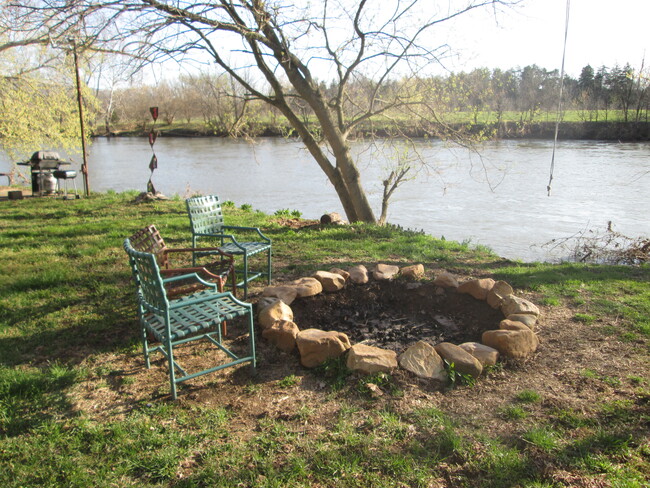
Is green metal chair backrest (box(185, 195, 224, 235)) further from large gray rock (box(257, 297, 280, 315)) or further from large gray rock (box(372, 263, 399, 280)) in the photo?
large gray rock (box(372, 263, 399, 280))

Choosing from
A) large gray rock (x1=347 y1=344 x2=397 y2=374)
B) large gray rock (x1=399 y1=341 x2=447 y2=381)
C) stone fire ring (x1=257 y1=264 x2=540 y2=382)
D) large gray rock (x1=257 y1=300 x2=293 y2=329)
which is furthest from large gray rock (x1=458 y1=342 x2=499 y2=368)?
large gray rock (x1=257 y1=300 x2=293 y2=329)

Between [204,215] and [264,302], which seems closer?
[264,302]

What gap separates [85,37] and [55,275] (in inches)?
138

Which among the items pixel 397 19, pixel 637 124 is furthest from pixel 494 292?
pixel 637 124

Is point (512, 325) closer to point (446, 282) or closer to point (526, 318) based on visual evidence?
point (526, 318)

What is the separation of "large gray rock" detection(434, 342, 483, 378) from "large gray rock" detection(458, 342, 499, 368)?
9 centimetres

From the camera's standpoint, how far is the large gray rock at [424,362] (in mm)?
3322

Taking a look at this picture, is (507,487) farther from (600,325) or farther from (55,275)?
(55,275)

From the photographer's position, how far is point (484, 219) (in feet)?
41.0

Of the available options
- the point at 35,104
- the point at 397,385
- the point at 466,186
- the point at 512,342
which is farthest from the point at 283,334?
the point at 466,186

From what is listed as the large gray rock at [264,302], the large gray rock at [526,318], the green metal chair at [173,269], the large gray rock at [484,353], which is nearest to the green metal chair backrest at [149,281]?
the green metal chair at [173,269]

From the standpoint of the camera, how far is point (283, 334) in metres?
3.69

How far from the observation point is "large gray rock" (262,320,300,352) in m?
3.67

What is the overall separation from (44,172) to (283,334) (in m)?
10.3
